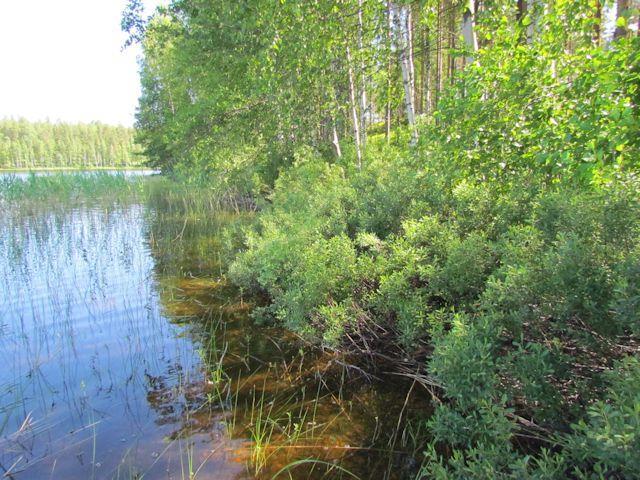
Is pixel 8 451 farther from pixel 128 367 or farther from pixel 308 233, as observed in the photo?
pixel 308 233

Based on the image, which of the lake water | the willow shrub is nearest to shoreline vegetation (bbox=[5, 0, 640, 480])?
the willow shrub

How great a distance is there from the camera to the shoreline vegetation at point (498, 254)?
212cm

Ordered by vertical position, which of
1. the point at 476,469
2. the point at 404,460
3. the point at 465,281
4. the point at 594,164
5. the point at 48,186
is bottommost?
the point at 404,460

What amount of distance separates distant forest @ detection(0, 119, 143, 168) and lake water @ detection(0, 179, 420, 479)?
6686cm

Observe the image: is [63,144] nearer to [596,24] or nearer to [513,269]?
[596,24]

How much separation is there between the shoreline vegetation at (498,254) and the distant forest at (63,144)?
225 ft

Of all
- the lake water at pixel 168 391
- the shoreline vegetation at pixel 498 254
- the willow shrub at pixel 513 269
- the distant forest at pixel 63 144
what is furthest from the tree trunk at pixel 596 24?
the distant forest at pixel 63 144

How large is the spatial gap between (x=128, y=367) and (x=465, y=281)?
3716 mm

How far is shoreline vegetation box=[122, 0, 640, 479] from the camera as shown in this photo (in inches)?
83.6

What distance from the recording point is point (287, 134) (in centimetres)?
1091

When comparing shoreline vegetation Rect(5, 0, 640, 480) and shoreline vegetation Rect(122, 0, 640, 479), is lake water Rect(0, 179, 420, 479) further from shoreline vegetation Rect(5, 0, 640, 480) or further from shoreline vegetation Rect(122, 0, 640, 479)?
shoreline vegetation Rect(122, 0, 640, 479)

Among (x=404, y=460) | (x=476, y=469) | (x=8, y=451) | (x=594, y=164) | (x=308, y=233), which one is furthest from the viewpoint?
(x=308, y=233)

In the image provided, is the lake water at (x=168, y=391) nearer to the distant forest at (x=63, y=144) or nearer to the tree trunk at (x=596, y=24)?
the tree trunk at (x=596, y=24)

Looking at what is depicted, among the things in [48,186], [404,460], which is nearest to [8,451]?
[404,460]
